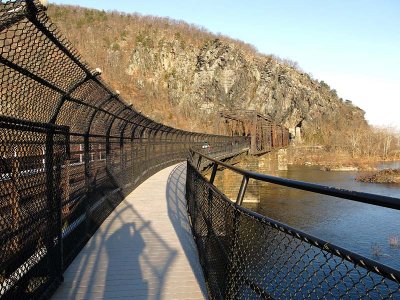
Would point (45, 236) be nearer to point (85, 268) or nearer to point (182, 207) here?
point (85, 268)

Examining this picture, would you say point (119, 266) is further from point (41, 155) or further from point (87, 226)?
point (41, 155)

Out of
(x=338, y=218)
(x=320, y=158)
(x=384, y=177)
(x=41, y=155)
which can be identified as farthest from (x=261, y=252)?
(x=320, y=158)

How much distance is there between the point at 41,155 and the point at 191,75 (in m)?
85.3

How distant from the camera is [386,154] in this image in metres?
78.4

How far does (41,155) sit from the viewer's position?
410cm

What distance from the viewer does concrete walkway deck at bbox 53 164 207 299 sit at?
440 centimetres

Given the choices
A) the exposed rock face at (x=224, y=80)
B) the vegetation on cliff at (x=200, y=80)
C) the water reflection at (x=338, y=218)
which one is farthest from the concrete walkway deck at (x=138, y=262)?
the exposed rock face at (x=224, y=80)

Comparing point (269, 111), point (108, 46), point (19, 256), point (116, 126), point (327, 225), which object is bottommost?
point (327, 225)

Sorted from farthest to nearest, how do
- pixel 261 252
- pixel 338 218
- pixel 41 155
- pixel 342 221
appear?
pixel 338 218, pixel 342 221, pixel 41 155, pixel 261 252

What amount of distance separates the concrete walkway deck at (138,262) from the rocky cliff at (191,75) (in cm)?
6521

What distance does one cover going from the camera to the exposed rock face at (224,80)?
8462cm

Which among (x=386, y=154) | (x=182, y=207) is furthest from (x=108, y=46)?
(x=182, y=207)

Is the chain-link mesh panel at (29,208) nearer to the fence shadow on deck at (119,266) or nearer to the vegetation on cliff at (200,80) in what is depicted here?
the fence shadow on deck at (119,266)

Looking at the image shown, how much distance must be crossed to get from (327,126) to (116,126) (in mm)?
94140
